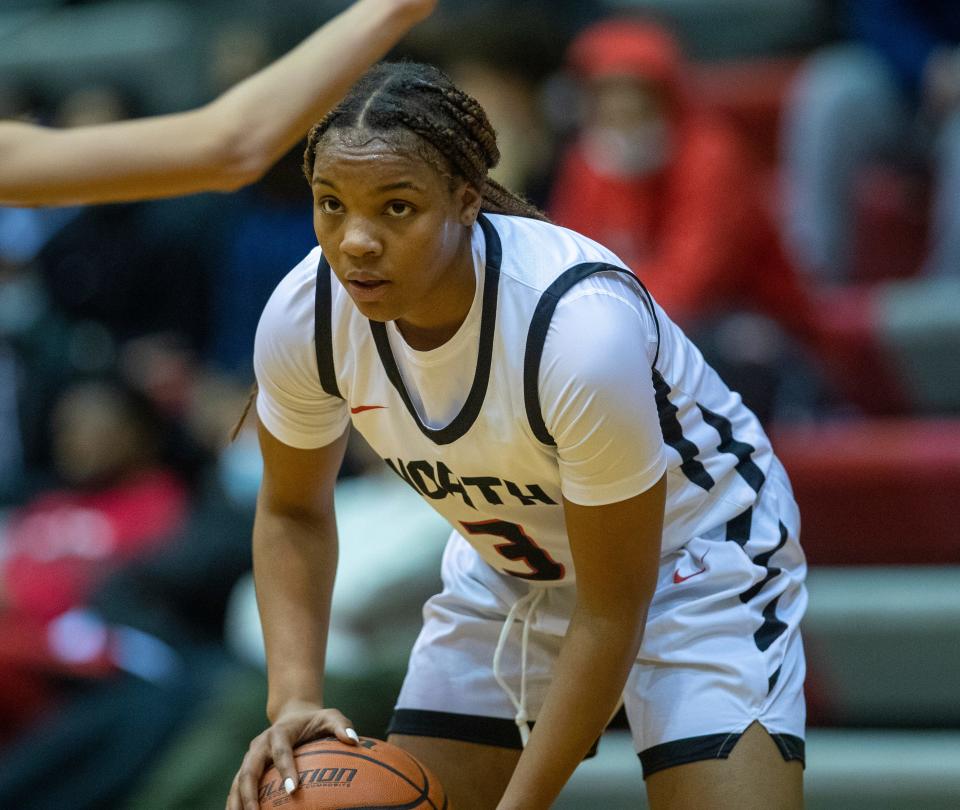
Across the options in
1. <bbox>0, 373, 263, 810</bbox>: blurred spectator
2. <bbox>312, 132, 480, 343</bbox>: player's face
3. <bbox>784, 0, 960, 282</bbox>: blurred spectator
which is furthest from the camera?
<bbox>784, 0, 960, 282</bbox>: blurred spectator

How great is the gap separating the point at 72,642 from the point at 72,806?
1.64 ft

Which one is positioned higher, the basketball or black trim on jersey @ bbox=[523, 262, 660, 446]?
black trim on jersey @ bbox=[523, 262, 660, 446]

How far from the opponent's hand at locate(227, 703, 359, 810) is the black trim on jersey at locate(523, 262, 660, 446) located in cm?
55

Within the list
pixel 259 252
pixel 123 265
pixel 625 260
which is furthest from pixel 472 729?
pixel 123 265

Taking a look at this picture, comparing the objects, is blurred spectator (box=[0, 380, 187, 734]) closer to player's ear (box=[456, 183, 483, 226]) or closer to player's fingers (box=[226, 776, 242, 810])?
player's fingers (box=[226, 776, 242, 810])

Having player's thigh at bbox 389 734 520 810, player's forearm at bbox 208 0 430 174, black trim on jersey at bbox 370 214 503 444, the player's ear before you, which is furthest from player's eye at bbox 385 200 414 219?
player's thigh at bbox 389 734 520 810

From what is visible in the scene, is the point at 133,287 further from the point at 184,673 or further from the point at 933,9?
the point at 933,9

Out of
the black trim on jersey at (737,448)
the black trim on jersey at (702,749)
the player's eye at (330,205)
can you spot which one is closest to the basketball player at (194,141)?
the player's eye at (330,205)

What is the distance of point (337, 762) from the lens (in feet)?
7.41

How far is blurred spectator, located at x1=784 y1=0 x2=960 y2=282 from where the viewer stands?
5277 mm

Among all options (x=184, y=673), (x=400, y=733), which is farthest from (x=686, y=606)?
(x=184, y=673)

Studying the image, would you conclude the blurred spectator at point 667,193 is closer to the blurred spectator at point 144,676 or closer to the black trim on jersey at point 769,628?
the blurred spectator at point 144,676

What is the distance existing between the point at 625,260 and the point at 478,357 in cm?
301

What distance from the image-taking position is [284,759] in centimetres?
226
